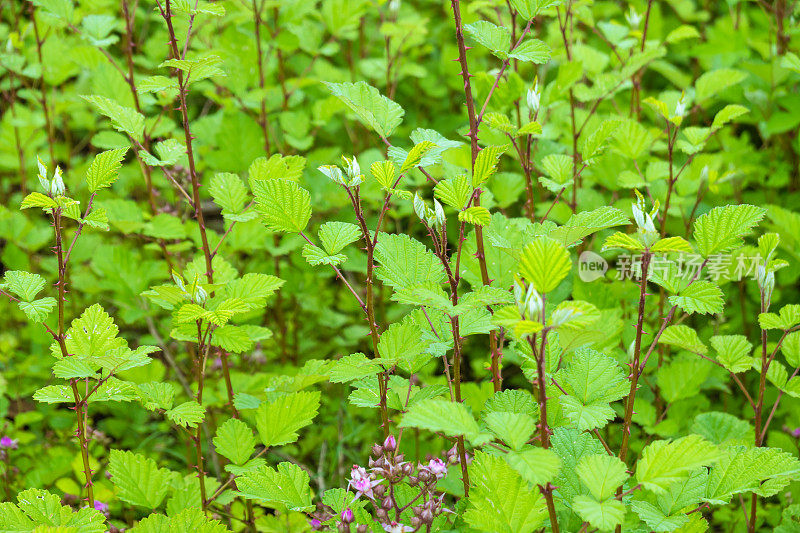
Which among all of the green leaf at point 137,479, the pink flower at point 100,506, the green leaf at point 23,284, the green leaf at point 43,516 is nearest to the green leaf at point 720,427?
the green leaf at point 137,479

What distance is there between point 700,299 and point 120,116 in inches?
56.3

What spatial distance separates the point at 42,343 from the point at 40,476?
653 mm

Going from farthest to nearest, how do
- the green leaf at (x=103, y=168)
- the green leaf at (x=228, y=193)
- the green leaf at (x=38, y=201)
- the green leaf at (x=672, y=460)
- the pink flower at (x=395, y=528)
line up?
the green leaf at (x=228, y=193) < the green leaf at (x=103, y=168) < the green leaf at (x=38, y=201) < the pink flower at (x=395, y=528) < the green leaf at (x=672, y=460)

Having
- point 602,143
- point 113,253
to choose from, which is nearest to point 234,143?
point 113,253

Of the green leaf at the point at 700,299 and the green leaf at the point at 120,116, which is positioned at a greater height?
the green leaf at the point at 120,116

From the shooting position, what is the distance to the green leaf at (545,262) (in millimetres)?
1134

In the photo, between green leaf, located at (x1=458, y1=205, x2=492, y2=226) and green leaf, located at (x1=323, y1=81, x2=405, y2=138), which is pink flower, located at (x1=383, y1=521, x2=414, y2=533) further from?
green leaf, located at (x1=323, y1=81, x2=405, y2=138)

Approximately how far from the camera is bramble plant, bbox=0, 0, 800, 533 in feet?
4.49

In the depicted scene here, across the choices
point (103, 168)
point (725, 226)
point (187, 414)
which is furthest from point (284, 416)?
point (725, 226)

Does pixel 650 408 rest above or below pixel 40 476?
above

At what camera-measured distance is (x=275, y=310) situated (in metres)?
2.67

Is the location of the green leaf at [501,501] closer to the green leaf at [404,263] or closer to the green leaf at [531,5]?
the green leaf at [404,263]

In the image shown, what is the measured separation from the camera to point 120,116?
5.69 ft

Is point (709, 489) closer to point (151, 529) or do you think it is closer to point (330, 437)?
point (151, 529)
